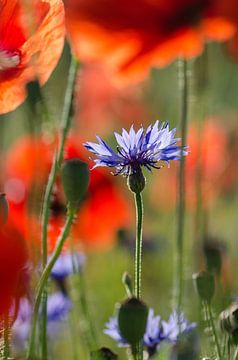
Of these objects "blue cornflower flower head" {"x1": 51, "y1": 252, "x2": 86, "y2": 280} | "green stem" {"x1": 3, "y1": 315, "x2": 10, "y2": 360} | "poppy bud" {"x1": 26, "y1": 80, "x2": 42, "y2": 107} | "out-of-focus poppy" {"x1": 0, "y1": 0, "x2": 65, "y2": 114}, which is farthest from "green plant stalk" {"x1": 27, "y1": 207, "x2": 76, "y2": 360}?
"blue cornflower flower head" {"x1": 51, "y1": 252, "x2": 86, "y2": 280}

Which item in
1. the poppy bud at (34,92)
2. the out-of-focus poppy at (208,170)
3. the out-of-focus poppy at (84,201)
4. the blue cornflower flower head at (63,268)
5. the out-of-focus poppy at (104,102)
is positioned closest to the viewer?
the poppy bud at (34,92)

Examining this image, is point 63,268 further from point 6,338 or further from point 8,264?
point 8,264

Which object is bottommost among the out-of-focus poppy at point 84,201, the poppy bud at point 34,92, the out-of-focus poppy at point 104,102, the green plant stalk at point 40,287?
the green plant stalk at point 40,287

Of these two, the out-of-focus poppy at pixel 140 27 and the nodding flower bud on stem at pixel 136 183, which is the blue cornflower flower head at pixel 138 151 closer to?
the nodding flower bud on stem at pixel 136 183

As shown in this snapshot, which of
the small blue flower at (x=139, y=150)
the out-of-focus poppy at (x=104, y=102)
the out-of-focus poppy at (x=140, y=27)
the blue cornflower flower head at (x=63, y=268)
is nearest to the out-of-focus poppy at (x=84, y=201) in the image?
the blue cornflower flower head at (x=63, y=268)

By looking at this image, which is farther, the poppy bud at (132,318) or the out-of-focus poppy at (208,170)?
the out-of-focus poppy at (208,170)

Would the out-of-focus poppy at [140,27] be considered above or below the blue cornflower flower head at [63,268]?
above

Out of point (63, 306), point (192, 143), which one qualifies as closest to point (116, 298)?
point (192, 143)
